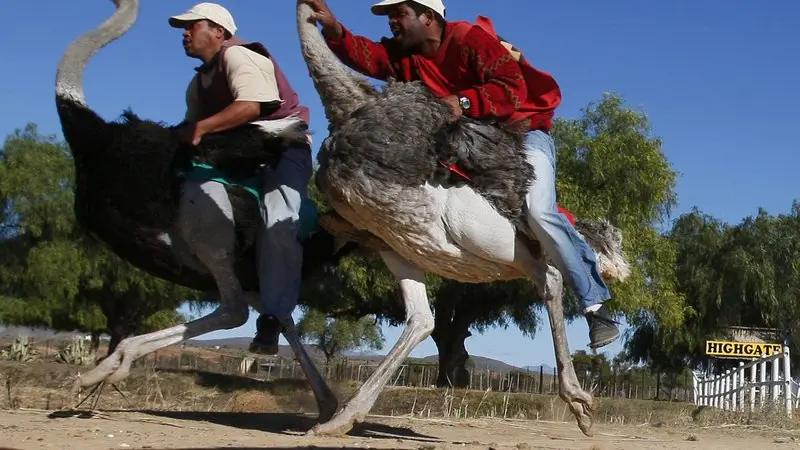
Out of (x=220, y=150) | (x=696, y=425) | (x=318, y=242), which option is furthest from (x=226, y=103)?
(x=696, y=425)

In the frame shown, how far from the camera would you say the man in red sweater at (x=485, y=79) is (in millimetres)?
5566

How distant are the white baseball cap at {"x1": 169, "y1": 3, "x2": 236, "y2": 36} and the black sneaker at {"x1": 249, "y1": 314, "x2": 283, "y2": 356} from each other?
1.83 meters

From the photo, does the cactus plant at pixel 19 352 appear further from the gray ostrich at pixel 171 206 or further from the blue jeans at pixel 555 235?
the blue jeans at pixel 555 235

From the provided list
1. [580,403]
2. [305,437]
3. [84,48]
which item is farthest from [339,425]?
[84,48]

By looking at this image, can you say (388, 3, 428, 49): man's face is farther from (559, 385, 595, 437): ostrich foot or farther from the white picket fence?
the white picket fence

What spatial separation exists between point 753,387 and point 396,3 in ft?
30.9

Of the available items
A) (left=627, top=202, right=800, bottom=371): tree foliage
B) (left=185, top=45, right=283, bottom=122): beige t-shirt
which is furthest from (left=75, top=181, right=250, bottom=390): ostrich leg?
(left=627, top=202, right=800, bottom=371): tree foliage

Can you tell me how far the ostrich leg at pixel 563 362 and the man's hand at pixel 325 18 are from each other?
1.79 m

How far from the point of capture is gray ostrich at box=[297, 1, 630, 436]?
516cm

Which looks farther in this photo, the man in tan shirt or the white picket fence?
the white picket fence

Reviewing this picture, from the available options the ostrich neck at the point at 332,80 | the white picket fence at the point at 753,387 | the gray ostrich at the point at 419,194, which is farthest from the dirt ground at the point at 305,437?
the white picket fence at the point at 753,387

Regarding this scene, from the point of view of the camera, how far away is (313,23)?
234 inches

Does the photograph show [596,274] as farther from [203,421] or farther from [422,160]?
[203,421]

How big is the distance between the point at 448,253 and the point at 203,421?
65.2 inches
